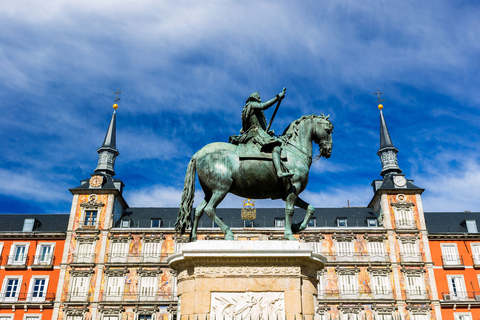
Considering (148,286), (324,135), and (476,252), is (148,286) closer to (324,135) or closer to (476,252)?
(476,252)

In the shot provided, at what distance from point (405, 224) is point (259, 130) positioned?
140ft

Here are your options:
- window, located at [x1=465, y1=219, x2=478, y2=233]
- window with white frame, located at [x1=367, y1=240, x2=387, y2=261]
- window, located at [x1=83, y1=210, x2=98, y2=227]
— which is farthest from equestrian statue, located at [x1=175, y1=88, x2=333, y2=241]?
window, located at [x1=465, y1=219, x2=478, y2=233]

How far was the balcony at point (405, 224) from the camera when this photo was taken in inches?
1856

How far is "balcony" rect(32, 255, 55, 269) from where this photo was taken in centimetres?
4600

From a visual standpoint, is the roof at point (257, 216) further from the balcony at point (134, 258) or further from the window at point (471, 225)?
the window at point (471, 225)

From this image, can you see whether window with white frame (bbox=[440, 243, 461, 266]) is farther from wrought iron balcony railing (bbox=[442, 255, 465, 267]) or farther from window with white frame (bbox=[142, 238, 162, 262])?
window with white frame (bbox=[142, 238, 162, 262])

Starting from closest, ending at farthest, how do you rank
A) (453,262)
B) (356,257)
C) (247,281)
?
Result: (247,281), (453,262), (356,257)

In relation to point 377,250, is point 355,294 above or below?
below

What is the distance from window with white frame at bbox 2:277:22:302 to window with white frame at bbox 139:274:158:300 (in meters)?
12.6

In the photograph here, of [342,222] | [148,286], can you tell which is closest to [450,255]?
[342,222]

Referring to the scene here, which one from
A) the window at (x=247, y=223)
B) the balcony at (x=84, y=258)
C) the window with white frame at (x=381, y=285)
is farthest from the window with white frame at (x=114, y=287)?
the window with white frame at (x=381, y=285)

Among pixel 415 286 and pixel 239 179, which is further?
pixel 415 286

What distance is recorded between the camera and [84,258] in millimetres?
46344

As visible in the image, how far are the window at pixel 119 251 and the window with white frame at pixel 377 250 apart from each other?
25699 mm
